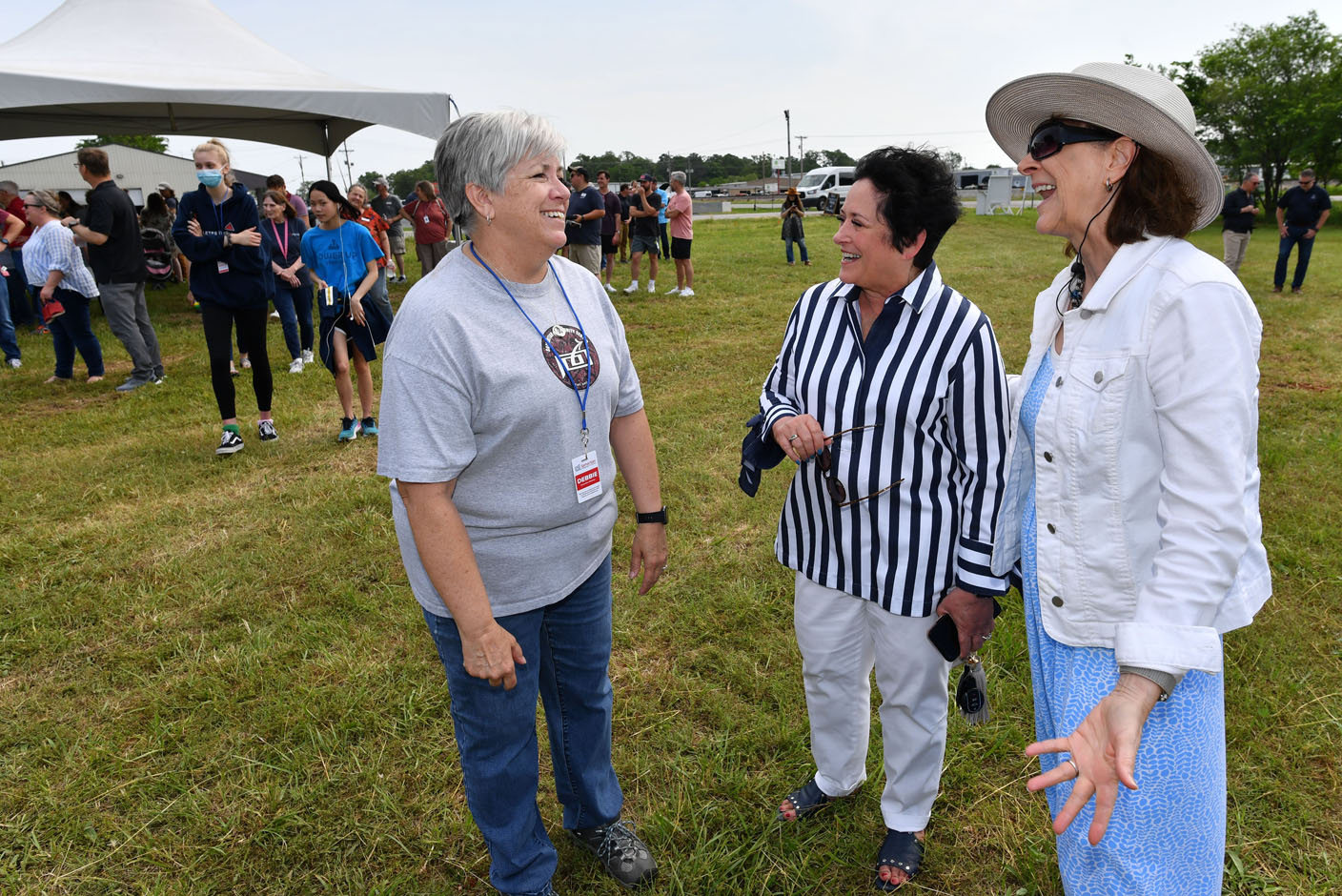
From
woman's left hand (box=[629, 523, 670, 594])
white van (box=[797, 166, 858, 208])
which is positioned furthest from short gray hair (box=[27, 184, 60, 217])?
white van (box=[797, 166, 858, 208])

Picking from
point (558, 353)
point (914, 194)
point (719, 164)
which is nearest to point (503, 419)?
point (558, 353)

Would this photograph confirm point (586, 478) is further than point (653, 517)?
No

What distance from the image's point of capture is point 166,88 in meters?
9.38

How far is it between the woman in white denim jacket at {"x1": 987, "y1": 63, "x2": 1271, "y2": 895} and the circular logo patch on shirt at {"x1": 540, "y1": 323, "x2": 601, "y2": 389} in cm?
96

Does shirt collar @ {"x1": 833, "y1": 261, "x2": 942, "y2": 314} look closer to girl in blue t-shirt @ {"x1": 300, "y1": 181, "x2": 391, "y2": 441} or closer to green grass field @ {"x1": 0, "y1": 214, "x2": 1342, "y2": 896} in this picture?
green grass field @ {"x1": 0, "y1": 214, "x2": 1342, "y2": 896}

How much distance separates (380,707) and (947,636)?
83.9 inches

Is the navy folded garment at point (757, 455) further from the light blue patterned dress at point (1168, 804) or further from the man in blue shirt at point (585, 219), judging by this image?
the man in blue shirt at point (585, 219)

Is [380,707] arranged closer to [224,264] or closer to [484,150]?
[484,150]

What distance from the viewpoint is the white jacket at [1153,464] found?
48.4 inches

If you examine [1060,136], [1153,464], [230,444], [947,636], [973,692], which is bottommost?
[230,444]

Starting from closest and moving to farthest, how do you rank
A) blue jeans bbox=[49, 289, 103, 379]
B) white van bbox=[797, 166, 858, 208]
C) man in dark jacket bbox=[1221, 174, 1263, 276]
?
blue jeans bbox=[49, 289, 103, 379] < man in dark jacket bbox=[1221, 174, 1263, 276] < white van bbox=[797, 166, 858, 208]

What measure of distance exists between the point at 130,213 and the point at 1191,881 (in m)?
9.16

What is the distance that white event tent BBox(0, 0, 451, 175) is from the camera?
930 cm

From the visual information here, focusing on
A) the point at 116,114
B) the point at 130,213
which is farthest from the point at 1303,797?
the point at 116,114
